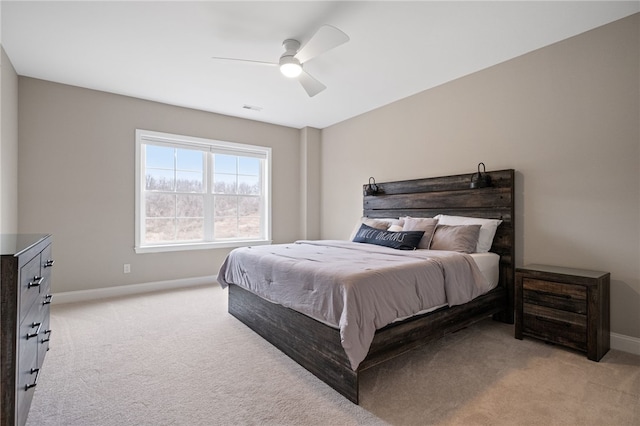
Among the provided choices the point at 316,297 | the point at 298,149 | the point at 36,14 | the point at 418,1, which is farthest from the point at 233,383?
the point at 298,149

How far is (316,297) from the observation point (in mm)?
2072

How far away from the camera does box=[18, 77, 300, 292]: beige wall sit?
12.0 ft

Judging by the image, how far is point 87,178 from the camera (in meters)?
3.97

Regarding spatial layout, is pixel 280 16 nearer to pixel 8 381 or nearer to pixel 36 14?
pixel 36 14

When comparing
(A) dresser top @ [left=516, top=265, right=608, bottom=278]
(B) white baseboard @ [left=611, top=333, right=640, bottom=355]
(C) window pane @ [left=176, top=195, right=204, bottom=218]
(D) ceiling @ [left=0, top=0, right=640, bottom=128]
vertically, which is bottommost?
(B) white baseboard @ [left=611, top=333, right=640, bottom=355]

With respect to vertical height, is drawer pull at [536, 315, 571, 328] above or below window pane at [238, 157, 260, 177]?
below

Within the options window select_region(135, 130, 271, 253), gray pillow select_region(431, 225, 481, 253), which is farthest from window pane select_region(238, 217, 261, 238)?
gray pillow select_region(431, 225, 481, 253)

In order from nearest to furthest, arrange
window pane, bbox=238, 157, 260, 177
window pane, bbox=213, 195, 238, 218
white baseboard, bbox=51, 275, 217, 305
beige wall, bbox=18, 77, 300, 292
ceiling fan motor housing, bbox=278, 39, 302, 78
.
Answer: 1. ceiling fan motor housing, bbox=278, 39, 302, 78
2. beige wall, bbox=18, 77, 300, 292
3. white baseboard, bbox=51, 275, 217, 305
4. window pane, bbox=213, 195, 238, 218
5. window pane, bbox=238, 157, 260, 177

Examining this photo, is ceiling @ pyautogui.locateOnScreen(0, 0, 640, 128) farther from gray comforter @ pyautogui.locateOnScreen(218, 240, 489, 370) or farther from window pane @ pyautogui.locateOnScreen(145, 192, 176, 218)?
gray comforter @ pyautogui.locateOnScreen(218, 240, 489, 370)

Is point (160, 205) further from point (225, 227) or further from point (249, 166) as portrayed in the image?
point (249, 166)

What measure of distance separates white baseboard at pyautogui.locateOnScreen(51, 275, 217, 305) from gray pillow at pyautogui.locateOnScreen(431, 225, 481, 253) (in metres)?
3.42

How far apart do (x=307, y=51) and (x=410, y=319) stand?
2.27 m

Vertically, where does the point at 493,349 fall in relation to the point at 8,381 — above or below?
below

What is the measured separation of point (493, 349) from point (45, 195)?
5004 millimetres
